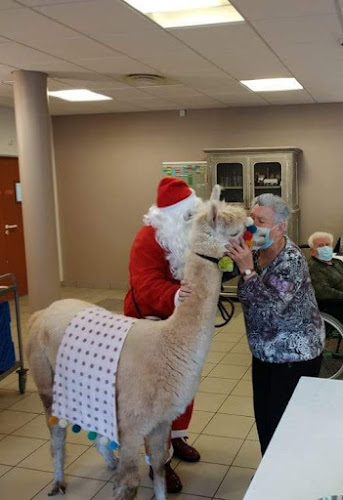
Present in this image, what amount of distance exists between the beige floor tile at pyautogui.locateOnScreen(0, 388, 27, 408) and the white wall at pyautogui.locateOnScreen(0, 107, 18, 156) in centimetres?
394

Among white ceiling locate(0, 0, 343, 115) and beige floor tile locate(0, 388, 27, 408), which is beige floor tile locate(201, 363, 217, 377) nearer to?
beige floor tile locate(0, 388, 27, 408)

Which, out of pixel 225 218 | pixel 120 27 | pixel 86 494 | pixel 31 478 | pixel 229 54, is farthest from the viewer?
pixel 229 54

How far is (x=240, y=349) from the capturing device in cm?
505

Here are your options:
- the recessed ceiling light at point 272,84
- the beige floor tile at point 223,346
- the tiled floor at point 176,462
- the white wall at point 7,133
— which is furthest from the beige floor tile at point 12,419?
the white wall at point 7,133

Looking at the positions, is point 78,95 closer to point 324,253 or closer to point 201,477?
point 324,253

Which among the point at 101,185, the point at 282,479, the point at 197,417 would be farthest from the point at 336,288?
the point at 101,185

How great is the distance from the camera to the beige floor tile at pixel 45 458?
9.92 feet

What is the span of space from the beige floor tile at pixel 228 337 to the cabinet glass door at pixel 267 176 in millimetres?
2082

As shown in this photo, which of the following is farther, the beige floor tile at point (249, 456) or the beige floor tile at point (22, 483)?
the beige floor tile at point (249, 456)

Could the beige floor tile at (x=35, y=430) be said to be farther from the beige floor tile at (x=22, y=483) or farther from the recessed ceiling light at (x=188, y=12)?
the recessed ceiling light at (x=188, y=12)

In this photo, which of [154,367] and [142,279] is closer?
[154,367]

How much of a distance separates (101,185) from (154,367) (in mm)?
6014

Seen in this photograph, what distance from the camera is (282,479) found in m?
1.37

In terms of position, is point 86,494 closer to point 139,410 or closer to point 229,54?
point 139,410
